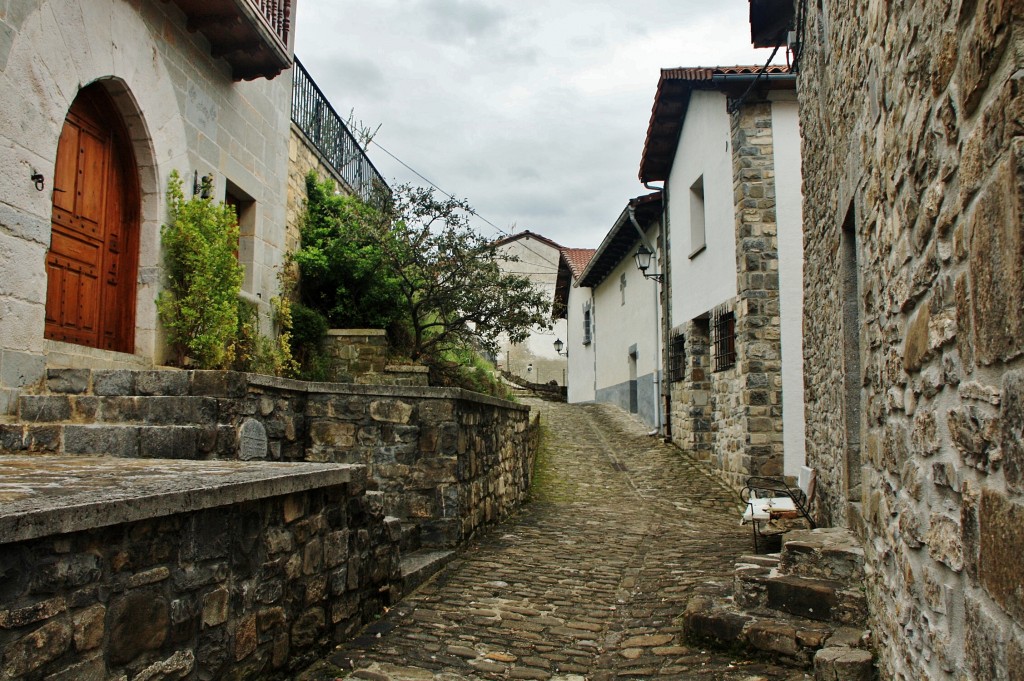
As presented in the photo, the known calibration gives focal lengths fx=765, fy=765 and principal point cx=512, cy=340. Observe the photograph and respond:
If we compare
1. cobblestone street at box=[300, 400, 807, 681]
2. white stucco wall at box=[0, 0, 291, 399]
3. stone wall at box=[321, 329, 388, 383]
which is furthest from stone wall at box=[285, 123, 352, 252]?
cobblestone street at box=[300, 400, 807, 681]

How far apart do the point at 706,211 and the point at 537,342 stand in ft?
67.0

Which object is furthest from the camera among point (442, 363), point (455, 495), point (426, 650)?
point (442, 363)

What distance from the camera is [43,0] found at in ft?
15.4

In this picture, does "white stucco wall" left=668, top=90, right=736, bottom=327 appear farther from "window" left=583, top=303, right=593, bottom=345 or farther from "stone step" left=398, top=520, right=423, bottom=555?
"window" left=583, top=303, right=593, bottom=345

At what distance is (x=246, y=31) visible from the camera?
22.0ft

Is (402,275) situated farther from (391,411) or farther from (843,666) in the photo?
(843,666)

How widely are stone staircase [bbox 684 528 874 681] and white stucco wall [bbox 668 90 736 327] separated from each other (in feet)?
18.9

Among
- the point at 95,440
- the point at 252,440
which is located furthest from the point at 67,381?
the point at 252,440

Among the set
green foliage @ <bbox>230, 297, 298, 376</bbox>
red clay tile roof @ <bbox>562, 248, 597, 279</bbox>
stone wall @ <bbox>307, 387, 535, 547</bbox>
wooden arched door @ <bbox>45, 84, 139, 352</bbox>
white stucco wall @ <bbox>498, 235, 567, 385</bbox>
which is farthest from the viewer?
white stucco wall @ <bbox>498, 235, 567, 385</bbox>

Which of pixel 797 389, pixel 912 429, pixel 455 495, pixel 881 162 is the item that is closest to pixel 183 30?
pixel 455 495

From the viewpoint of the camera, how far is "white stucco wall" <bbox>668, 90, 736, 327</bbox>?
951cm

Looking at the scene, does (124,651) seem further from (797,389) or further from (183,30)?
(797,389)

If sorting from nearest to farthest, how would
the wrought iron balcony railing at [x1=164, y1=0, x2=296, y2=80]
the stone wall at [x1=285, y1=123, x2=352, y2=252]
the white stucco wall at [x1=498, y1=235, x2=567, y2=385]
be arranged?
the wrought iron balcony railing at [x1=164, y1=0, x2=296, y2=80]
the stone wall at [x1=285, y1=123, x2=352, y2=252]
the white stucco wall at [x1=498, y1=235, x2=567, y2=385]

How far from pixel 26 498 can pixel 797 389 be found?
8.03 m
